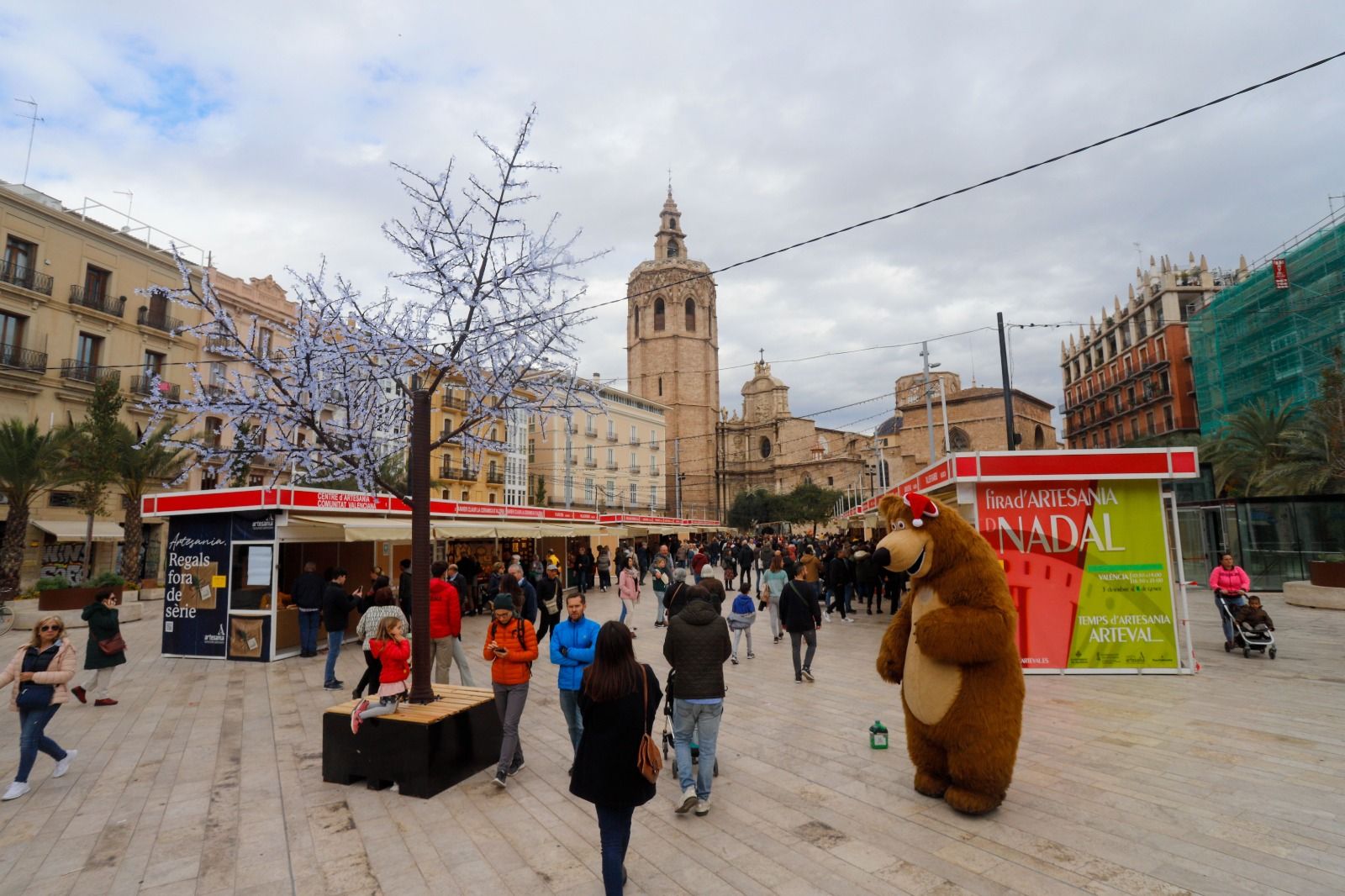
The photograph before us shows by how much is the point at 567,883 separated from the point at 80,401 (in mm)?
28232

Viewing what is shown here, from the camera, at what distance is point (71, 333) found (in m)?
23.0

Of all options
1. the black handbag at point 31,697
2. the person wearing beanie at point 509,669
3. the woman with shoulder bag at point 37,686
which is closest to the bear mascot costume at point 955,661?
the person wearing beanie at point 509,669

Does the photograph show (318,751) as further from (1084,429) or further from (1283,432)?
(1084,429)

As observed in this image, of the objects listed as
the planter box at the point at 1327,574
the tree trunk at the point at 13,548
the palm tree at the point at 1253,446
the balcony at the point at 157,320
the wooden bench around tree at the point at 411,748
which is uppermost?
the balcony at the point at 157,320

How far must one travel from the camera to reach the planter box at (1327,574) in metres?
14.0

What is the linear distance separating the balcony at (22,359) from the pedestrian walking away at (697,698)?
26800 millimetres

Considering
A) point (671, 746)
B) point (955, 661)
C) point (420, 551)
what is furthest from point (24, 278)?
point (955, 661)

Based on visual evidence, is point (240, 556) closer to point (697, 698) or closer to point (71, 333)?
point (697, 698)

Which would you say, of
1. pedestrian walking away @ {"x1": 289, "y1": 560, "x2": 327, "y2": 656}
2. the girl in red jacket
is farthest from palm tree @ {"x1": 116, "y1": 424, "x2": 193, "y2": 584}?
the girl in red jacket

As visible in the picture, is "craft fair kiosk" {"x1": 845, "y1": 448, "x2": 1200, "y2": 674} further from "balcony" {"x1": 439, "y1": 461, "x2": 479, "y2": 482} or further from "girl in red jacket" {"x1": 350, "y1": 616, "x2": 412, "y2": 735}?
"balcony" {"x1": 439, "y1": 461, "x2": 479, "y2": 482}

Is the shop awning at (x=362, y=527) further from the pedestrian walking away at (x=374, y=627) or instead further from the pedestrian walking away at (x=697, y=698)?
the pedestrian walking away at (x=697, y=698)

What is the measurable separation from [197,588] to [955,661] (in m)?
11.1

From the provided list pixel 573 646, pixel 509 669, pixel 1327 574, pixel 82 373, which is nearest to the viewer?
pixel 573 646

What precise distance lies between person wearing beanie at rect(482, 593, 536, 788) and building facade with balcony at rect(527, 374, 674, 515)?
36.6 meters
